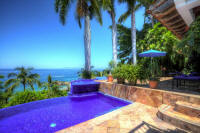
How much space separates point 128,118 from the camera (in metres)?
3.11

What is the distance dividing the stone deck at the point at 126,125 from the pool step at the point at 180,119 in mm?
151

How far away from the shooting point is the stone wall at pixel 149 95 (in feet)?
10.8

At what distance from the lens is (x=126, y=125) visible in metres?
2.70

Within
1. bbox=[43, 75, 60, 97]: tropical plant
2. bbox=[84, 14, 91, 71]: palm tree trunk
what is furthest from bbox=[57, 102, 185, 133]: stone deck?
bbox=[84, 14, 91, 71]: palm tree trunk

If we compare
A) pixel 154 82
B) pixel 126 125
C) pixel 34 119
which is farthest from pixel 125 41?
pixel 34 119

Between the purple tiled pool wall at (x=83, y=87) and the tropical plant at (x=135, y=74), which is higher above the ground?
the tropical plant at (x=135, y=74)

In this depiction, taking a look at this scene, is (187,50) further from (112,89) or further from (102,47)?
(102,47)

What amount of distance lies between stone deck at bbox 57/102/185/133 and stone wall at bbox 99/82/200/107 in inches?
31.2

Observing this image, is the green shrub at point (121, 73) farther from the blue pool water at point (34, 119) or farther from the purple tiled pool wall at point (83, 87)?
the purple tiled pool wall at point (83, 87)

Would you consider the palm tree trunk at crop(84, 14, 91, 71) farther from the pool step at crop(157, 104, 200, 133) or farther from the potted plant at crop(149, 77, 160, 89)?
the pool step at crop(157, 104, 200, 133)

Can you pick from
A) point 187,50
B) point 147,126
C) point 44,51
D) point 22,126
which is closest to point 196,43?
point 187,50

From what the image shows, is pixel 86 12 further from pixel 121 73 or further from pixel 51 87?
pixel 51 87

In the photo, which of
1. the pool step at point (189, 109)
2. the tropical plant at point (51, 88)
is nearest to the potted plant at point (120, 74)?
the pool step at point (189, 109)

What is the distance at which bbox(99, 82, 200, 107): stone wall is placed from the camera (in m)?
3.28
